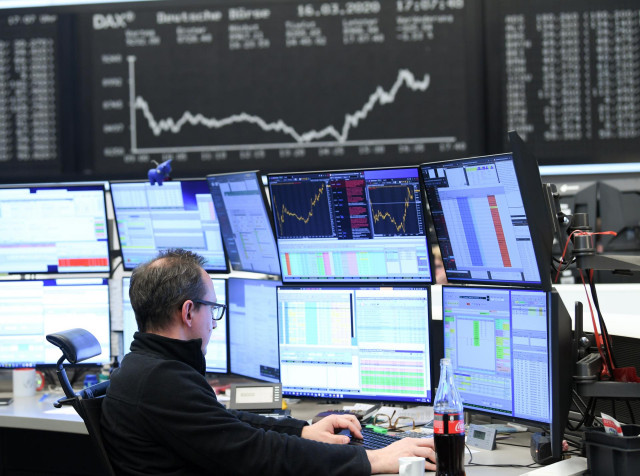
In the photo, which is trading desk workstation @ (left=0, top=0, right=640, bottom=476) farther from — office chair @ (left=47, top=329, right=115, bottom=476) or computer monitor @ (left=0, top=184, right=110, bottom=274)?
office chair @ (left=47, top=329, right=115, bottom=476)

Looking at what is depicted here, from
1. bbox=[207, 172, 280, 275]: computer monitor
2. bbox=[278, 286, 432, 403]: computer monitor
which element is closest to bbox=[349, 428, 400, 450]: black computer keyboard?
bbox=[278, 286, 432, 403]: computer monitor

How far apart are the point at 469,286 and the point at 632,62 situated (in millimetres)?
2332

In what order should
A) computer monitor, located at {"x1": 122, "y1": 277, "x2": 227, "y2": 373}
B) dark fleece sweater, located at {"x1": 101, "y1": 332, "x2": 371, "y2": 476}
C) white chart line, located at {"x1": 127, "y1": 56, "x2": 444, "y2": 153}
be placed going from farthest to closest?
white chart line, located at {"x1": 127, "y1": 56, "x2": 444, "y2": 153} → computer monitor, located at {"x1": 122, "y1": 277, "x2": 227, "y2": 373} → dark fleece sweater, located at {"x1": 101, "y1": 332, "x2": 371, "y2": 476}

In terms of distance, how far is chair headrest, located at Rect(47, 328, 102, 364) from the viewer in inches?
66.6

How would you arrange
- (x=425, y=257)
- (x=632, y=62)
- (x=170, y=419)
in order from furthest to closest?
1. (x=632, y=62)
2. (x=425, y=257)
3. (x=170, y=419)

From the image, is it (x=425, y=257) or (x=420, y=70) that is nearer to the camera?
(x=425, y=257)

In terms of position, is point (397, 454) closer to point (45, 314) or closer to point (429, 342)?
point (429, 342)

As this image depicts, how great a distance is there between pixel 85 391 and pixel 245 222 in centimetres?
98

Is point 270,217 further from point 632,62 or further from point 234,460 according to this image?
point 632,62

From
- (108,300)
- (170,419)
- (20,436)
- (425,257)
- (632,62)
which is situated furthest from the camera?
(632,62)

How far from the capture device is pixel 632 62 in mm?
3770

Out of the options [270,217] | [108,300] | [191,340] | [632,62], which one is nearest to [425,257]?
[270,217]

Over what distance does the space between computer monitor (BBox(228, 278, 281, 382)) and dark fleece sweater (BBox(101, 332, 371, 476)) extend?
0.78 meters

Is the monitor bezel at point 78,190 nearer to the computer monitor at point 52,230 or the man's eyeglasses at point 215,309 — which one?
the computer monitor at point 52,230
